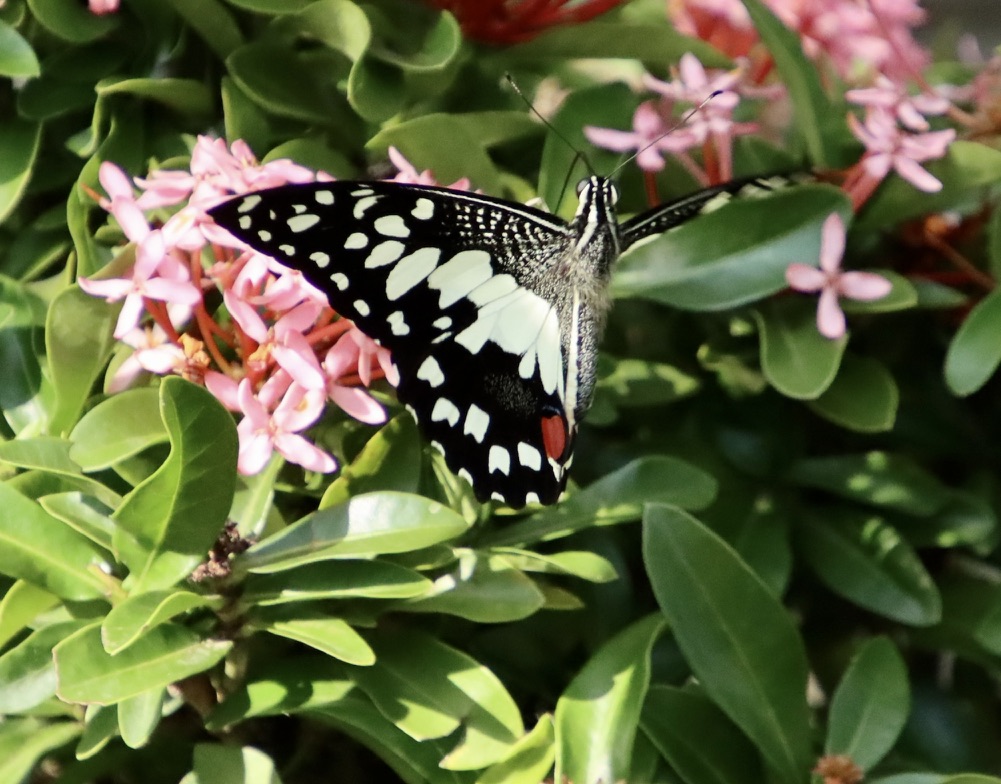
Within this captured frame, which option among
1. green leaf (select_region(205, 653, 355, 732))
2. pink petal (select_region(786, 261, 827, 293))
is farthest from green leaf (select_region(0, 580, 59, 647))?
pink petal (select_region(786, 261, 827, 293))

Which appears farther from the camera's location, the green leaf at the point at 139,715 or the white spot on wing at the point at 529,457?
the white spot on wing at the point at 529,457

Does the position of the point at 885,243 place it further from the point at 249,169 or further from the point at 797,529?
the point at 249,169

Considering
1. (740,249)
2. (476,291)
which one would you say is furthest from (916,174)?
(476,291)

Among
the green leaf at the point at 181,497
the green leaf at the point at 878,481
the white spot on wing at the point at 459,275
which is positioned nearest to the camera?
the green leaf at the point at 181,497

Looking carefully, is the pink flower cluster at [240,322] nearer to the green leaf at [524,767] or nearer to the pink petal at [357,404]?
the pink petal at [357,404]

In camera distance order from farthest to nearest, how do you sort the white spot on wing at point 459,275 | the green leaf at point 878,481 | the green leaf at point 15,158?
the green leaf at point 878,481 < the green leaf at point 15,158 < the white spot on wing at point 459,275

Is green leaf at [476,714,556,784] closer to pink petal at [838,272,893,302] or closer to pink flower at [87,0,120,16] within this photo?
pink petal at [838,272,893,302]

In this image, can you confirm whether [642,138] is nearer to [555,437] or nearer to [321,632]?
[555,437]

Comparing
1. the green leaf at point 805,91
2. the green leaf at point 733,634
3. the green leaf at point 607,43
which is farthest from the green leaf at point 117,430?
the green leaf at point 805,91
